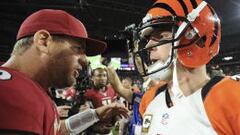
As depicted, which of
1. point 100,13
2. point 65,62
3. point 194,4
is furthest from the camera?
point 100,13

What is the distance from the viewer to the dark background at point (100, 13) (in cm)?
1366

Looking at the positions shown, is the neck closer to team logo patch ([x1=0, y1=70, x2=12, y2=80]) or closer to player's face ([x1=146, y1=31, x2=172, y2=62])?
player's face ([x1=146, y1=31, x2=172, y2=62])

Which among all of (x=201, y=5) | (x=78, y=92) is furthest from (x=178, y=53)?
(x=78, y=92)

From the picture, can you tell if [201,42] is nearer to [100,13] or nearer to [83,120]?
[83,120]

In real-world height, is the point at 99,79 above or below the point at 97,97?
above

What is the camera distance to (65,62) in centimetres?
172

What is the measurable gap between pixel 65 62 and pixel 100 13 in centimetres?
1409

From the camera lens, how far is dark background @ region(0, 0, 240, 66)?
13.7m

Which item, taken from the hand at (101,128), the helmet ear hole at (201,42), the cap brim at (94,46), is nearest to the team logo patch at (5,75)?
the cap brim at (94,46)

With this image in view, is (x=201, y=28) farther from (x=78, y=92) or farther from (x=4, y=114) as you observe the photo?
(x=78, y=92)

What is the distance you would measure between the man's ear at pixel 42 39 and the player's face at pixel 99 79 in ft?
13.5

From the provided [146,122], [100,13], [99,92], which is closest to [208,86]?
[146,122]

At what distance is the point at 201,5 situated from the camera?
6.91 ft

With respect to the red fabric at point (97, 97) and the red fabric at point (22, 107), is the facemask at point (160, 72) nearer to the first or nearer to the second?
the red fabric at point (22, 107)
